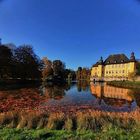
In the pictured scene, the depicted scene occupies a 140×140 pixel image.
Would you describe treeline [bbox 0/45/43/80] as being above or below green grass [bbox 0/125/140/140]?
above

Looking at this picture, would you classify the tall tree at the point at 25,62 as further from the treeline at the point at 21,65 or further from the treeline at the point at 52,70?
the treeline at the point at 52,70

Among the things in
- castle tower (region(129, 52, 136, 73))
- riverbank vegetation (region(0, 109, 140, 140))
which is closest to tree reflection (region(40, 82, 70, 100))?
riverbank vegetation (region(0, 109, 140, 140))

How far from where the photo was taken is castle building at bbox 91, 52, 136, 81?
268 ft

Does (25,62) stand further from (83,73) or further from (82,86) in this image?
(83,73)

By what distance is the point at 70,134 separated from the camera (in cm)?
651

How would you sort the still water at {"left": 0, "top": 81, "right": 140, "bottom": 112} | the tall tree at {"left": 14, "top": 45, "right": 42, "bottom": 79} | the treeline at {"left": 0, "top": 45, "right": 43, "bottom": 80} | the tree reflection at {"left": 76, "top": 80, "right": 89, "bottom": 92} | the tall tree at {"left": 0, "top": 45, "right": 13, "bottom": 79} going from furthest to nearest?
the tall tree at {"left": 14, "top": 45, "right": 42, "bottom": 79}, the treeline at {"left": 0, "top": 45, "right": 43, "bottom": 80}, the tall tree at {"left": 0, "top": 45, "right": 13, "bottom": 79}, the tree reflection at {"left": 76, "top": 80, "right": 89, "bottom": 92}, the still water at {"left": 0, "top": 81, "right": 140, "bottom": 112}

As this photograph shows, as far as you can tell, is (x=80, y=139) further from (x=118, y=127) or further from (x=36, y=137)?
(x=118, y=127)

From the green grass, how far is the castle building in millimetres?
73862

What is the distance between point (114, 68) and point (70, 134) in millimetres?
83783

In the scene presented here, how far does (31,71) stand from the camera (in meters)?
60.0

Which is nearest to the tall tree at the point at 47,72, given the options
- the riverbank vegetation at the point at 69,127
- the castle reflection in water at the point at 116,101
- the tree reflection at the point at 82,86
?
the tree reflection at the point at 82,86

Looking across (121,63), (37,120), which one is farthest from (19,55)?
(37,120)

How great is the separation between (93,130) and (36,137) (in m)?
1.87

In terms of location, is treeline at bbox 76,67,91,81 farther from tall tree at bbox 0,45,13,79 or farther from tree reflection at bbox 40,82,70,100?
tree reflection at bbox 40,82,70,100
